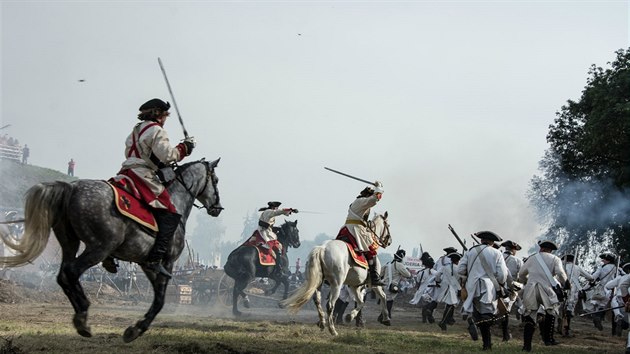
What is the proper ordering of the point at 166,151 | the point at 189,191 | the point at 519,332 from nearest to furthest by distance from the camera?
the point at 166,151 < the point at 189,191 < the point at 519,332

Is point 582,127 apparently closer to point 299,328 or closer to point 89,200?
point 299,328

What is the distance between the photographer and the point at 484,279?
14.4 meters

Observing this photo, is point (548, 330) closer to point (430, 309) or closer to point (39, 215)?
point (430, 309)

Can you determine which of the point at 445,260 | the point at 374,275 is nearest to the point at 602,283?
the point at 445,260

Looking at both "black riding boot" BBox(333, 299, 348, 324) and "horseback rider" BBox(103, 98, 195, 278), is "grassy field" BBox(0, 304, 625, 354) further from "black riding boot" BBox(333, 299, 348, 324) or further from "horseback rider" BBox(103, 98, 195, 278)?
"black riding boot" BBox(333, 299, 348, 324)

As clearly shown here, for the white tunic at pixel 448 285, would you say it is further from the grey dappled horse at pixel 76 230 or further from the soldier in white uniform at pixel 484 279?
the grey dappled horse at pixel 76 230

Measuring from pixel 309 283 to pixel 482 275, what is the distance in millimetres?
3347

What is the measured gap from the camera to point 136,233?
10.1 metres

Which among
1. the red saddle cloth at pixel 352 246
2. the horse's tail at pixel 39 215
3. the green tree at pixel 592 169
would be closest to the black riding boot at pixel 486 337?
the red saddle cloth at pixel 352 246

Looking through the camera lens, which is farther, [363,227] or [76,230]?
[363,227]

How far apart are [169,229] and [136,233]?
0.51 m

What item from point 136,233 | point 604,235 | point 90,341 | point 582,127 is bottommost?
point 90,341

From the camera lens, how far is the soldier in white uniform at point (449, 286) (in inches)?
831

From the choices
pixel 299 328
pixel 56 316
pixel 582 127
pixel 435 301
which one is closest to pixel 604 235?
pixel 582 127
